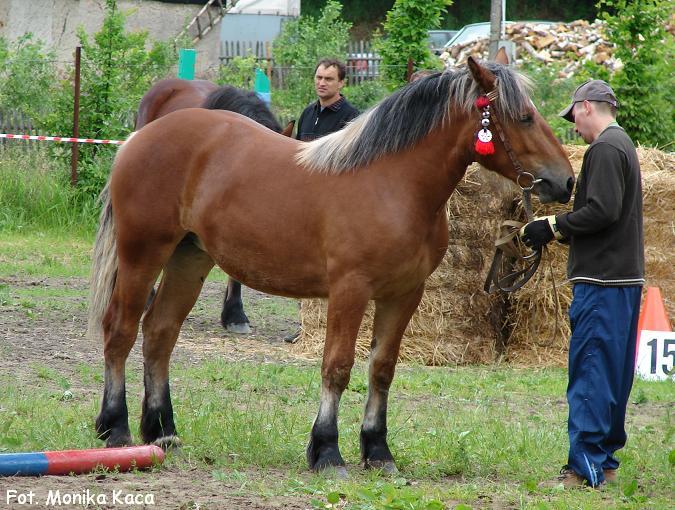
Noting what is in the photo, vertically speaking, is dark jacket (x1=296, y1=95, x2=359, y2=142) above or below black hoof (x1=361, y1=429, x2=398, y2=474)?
above

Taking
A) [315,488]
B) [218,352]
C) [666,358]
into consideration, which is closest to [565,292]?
[666,358]

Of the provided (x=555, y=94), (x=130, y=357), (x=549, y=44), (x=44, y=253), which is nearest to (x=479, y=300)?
(x=130, y=357)

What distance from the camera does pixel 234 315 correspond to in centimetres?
986

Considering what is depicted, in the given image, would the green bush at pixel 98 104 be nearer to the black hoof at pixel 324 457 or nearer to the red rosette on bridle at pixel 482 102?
the black hoof at pixel 324 457

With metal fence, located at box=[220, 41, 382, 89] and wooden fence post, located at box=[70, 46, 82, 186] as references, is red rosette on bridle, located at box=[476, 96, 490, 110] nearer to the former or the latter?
wooden fence post, located at box=[70, 46, 82, 186]

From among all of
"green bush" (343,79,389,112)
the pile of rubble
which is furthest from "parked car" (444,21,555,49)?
"green bush" (343,79,389,112)

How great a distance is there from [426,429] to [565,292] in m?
3.19

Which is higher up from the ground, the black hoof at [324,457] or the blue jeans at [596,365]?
the blue jeans at [596,365]

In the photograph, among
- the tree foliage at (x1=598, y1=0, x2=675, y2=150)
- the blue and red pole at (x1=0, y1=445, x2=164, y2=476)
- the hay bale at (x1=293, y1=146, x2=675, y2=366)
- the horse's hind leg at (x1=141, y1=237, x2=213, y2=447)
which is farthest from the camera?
the tree foliage at (x1=598, y1=0, x2=675, y2=150)

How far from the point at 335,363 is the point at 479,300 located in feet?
13.6

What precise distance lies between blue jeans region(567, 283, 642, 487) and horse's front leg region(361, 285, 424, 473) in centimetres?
87

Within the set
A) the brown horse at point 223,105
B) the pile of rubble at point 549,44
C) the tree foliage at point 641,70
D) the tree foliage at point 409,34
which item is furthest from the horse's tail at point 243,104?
the pile of rubble at point 549,44

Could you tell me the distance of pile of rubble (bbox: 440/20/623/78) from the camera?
94.0ft

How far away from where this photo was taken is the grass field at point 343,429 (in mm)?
4805
